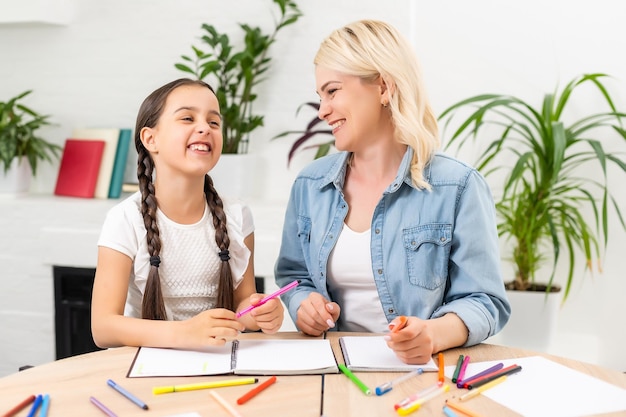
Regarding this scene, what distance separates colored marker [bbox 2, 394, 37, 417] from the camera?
1113 millimetres

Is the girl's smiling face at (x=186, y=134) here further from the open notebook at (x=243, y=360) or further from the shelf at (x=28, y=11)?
the shelf at (x=28, y=11)

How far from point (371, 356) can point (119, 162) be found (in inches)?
85.6

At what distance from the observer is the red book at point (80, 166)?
3.26 meters

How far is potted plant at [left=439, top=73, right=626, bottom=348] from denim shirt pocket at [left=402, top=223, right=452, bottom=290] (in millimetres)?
1107

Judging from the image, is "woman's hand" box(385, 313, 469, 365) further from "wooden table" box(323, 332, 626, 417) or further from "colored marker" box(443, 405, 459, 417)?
"colored marker" box(443, 405, 459, 417)

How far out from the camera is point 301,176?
5.99 ft

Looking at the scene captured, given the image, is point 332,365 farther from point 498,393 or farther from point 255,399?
point 498,393

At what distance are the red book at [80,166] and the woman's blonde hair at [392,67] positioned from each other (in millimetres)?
1849

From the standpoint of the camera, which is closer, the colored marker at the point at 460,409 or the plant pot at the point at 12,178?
the colored marker at the point at 460,409

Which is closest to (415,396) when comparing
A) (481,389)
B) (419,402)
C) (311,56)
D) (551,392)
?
(419,402)

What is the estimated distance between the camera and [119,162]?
3.27 meters

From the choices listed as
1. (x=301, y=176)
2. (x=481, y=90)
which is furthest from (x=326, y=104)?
(x=481, y=90)

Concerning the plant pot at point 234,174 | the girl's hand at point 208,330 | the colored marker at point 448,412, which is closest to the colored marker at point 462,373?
the colored marker at point 448,412

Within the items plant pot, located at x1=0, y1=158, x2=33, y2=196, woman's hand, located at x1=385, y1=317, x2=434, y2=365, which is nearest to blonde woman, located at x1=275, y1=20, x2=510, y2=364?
woman's hand, located at x1=385, y1=317, x2=434, y2=365
